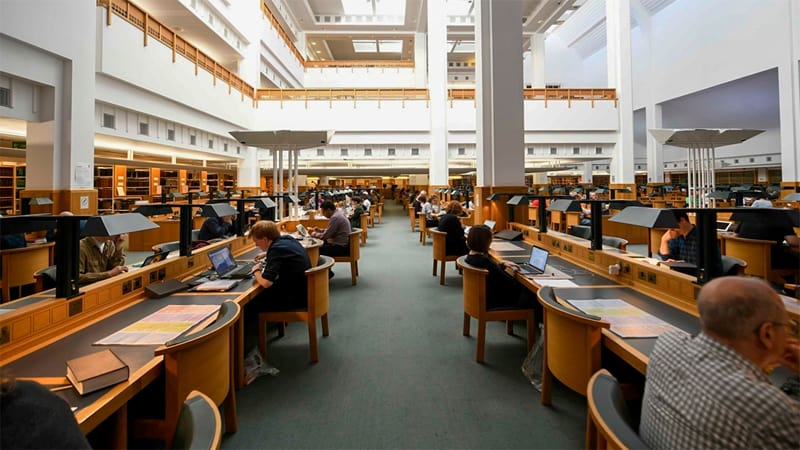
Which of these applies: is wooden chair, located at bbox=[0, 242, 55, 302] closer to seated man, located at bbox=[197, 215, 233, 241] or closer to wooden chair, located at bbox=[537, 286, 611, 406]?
seated man, located at bbox=[197, 215, 233, 241]

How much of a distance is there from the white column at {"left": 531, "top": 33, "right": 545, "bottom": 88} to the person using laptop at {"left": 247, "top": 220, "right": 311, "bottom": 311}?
19446mm

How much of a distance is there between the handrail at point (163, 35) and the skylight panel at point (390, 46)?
1414 centimetres

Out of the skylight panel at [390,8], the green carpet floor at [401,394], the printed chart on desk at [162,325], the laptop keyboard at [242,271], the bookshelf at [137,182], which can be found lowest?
the green carpet floor at [401,394]

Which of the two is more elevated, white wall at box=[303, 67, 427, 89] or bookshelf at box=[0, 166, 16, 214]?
white wall at box=[303, 67, 427, 89]

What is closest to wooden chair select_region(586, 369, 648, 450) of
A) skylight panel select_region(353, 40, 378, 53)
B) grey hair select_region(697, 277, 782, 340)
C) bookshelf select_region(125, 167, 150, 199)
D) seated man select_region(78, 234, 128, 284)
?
grey hair select_region(697, 277, 782, 340)

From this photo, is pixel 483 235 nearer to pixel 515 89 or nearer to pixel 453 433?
pixel 453 433

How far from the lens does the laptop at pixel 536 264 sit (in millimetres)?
3197

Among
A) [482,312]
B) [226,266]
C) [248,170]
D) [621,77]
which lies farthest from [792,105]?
[248,170]

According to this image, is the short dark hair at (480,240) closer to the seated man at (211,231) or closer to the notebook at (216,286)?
the notebook at (216,286)

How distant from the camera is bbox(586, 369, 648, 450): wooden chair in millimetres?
987

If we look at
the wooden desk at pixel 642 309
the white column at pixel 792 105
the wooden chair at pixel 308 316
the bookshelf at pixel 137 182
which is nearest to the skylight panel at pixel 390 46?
the bookshelf at pixel 137 182

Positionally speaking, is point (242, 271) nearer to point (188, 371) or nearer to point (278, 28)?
point (188, 371)

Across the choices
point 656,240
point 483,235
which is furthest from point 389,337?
point 656,240

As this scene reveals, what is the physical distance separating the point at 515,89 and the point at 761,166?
56.4ft
